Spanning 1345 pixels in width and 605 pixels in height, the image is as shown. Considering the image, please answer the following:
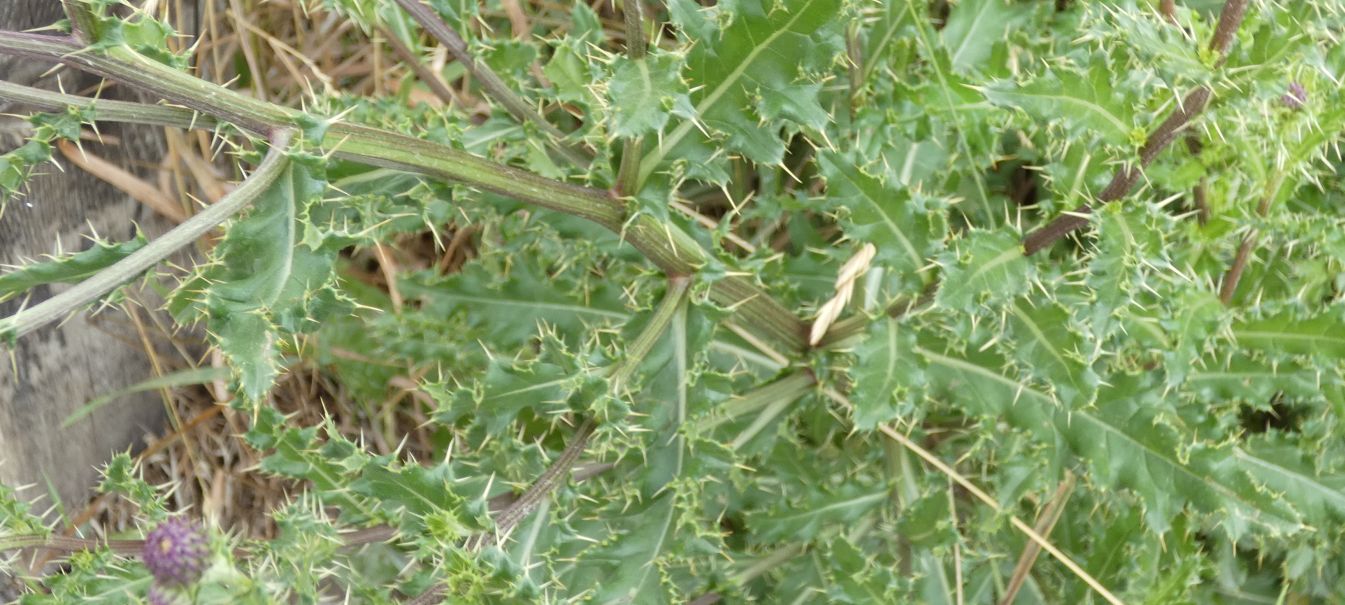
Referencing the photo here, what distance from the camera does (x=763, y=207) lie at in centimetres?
268

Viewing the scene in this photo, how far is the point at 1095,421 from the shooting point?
2.27 meters

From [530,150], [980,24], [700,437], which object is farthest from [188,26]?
[980,24]

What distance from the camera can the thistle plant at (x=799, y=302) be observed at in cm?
176

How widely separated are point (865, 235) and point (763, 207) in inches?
19.9

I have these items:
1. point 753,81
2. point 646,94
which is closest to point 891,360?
point 753,81

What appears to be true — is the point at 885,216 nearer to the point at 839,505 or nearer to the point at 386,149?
the point at 839,505

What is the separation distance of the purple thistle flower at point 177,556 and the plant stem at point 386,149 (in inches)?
23.3

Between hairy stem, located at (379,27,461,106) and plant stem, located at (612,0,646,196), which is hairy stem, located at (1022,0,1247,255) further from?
hairy stem, located at (379,27,461,106)

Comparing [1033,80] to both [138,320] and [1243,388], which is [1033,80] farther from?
[138,320]

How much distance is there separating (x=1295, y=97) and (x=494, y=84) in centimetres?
153

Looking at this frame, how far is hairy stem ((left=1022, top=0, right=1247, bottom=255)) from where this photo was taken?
1.83 metres

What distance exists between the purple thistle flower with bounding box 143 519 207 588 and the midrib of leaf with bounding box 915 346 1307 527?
1.43 metres

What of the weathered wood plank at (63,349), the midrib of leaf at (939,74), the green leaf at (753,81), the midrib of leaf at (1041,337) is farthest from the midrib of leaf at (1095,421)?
the weathered wood plank at (63,349)

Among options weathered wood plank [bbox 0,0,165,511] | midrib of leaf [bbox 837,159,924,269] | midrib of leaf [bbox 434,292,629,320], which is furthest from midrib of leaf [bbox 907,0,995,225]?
weathered wood plank [bbox 0,0,165,511]
